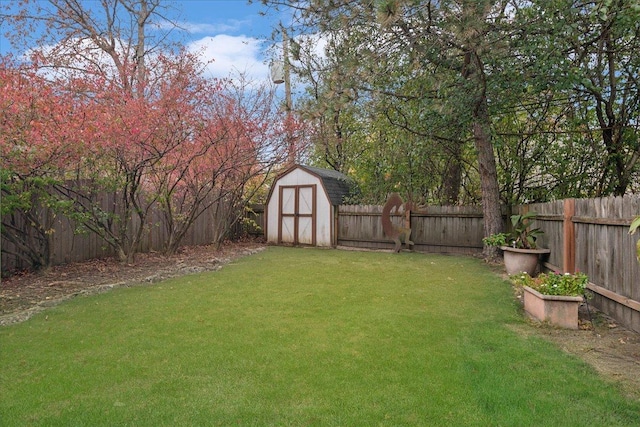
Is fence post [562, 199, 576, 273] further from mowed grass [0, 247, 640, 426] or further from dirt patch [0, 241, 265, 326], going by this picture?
dirt patch [0, 241, 265, 326]

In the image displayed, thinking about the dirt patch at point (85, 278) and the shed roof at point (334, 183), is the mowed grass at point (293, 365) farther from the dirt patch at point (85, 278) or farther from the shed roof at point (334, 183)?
the shed roof at point (334, 183)

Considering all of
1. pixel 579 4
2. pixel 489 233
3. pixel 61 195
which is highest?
pixel 579 4

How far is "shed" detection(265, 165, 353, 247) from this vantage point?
1084 centimetres

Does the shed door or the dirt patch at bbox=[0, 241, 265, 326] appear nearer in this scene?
the dirt patch at bbox=[0, 241, 265, 326]

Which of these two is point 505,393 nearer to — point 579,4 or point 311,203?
point 579,4

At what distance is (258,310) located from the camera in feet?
13.4

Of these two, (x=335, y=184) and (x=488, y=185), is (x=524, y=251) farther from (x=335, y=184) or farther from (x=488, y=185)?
(x=335, y=184)

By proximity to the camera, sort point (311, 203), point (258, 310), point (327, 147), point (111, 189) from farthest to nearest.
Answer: point (327, 147), point (311, 203), point (111, 189), point (258, 310)

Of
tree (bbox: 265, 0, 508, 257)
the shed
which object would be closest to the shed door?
the shed

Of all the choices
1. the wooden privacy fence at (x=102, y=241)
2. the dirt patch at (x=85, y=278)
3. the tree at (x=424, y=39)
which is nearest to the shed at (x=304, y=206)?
the wooden privacy fence at (x=102, y=241)

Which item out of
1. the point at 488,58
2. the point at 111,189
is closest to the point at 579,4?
the point at 488,58

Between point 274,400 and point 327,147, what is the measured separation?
12.2 meters

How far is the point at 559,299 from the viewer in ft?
11.8

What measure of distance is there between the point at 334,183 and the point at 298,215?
1.41m
